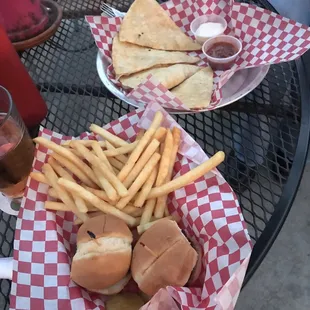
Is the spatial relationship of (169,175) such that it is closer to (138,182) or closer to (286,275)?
(138,182)

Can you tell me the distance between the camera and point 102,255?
0.90 metres

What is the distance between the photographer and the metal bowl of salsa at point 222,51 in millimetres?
1452

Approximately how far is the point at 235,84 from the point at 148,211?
58 cm

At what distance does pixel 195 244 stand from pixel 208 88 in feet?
1.78

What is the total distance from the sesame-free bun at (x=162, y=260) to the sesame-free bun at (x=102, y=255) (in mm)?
31

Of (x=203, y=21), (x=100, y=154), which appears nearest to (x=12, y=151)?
(x=100, y=154)

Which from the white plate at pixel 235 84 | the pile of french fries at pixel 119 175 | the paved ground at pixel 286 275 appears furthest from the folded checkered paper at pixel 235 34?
the paved ground at pixel 286 275

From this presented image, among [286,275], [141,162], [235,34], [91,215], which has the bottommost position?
[286,275]

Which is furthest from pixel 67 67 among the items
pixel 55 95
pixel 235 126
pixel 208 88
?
pixel 235 126

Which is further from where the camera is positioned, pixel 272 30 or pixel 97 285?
pixel 272 30

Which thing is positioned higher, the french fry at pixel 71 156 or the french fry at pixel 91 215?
the french fry at pixel 71 156

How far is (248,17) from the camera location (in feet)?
4.97

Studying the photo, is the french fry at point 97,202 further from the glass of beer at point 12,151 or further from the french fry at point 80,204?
the glass of beer at point 12,151

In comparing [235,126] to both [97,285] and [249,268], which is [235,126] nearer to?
[249,268]
